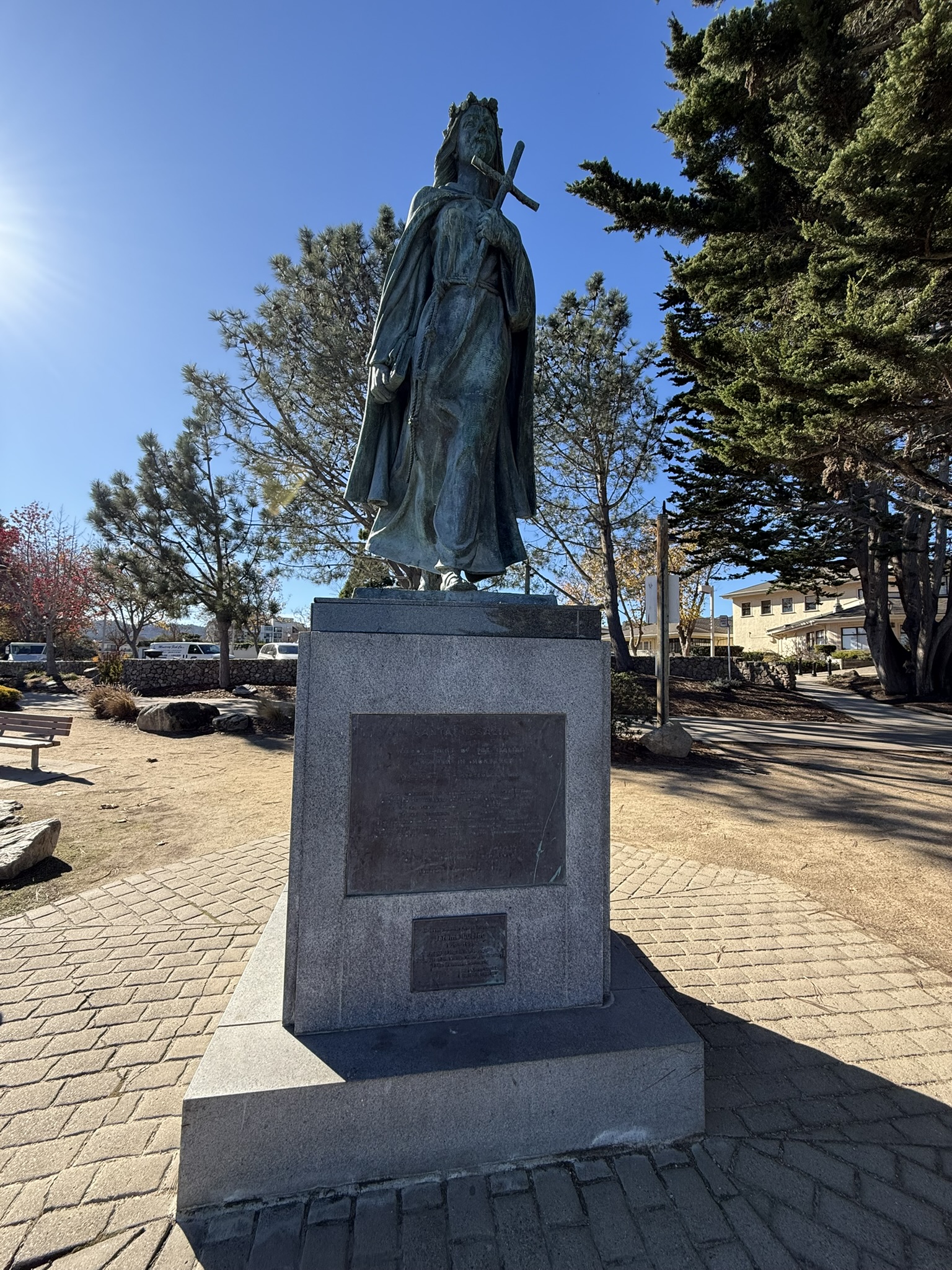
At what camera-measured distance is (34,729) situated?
9.34 metres

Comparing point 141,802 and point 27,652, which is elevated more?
point 27,652

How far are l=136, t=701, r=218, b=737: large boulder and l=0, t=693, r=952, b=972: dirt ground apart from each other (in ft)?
5.58

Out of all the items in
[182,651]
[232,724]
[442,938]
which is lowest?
[232,724]

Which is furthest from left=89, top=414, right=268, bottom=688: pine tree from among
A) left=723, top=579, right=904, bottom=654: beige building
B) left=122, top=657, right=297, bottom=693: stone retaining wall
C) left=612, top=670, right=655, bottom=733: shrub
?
left=723, top=579, right=904, bottom=654: beige building

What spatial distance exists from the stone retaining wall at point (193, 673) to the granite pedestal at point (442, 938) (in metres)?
18.1

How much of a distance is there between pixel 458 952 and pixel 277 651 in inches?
957

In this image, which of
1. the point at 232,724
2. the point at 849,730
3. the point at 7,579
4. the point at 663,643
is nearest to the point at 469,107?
the point at 663,643

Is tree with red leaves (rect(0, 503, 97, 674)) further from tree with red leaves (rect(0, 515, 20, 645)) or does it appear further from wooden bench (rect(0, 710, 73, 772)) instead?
wooden bench (rect(0, 710, 73, 772))

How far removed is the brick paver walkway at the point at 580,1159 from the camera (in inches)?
64.9

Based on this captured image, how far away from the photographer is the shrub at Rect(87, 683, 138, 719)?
542 inches

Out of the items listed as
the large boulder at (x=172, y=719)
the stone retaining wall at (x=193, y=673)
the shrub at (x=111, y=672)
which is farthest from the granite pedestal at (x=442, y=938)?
the shrub at (x=111, y=672)

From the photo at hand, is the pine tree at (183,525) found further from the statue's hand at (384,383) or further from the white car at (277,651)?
the statue's hand at (384,383)

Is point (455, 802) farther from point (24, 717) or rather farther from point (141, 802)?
point (24, 717)

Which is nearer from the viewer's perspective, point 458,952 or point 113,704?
point 458,952
